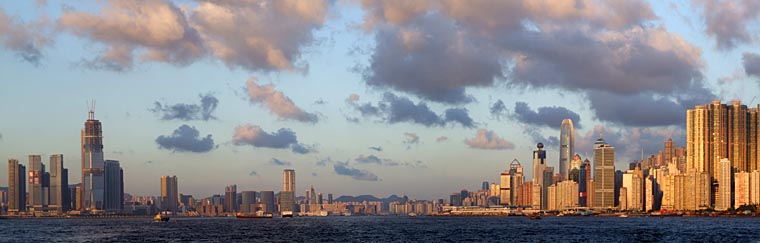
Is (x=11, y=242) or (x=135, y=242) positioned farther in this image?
(x=11, y=242)

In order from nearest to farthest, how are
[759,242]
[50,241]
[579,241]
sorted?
[759,242], [579,241], [50,241]

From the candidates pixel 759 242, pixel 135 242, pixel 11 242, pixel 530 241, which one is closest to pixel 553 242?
pixel 530 241

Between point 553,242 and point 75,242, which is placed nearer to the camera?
point 553,242

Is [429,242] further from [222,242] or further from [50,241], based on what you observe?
[50,241]

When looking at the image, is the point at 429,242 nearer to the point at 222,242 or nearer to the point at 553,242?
the point at 553,242

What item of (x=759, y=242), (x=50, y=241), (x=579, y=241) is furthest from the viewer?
(x=50, y=241)

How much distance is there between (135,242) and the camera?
6964 inches

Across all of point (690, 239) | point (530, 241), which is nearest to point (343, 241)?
point (530, 241)

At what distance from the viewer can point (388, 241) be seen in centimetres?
17862

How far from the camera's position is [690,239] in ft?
601

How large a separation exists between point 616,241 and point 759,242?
80.6ft

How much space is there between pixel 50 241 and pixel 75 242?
30.0 feet

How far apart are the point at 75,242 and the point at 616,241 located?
328 feet

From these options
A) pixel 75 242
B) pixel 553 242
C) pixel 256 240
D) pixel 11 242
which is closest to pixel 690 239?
pixel 553 242
